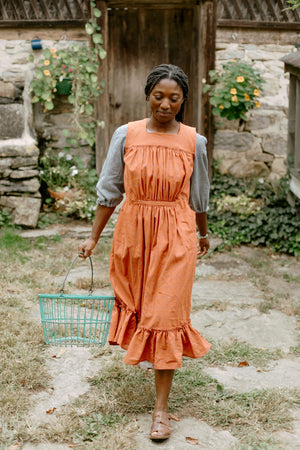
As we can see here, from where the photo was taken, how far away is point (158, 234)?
2.53 m

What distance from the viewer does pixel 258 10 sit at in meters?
6.31

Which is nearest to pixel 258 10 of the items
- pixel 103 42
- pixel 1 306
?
pixel 103 42

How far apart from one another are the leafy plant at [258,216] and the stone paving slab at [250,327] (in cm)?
166

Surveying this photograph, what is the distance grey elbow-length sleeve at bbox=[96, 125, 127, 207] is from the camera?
263 centimetres

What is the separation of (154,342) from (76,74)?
14.3 feet

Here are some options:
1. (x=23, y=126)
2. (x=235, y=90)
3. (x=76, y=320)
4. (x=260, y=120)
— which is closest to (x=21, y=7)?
(x=23, y=126)

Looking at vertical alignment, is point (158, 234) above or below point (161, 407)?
above

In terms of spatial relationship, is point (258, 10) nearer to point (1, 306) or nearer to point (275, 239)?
point (275, 239)

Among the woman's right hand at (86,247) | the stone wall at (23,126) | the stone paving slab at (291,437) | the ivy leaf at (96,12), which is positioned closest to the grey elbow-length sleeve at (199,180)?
the woman's right hand at (86,247)

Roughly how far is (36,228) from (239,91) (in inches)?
107

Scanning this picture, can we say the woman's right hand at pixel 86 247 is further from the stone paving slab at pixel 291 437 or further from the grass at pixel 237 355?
the stone paving slab at pixel 291 437

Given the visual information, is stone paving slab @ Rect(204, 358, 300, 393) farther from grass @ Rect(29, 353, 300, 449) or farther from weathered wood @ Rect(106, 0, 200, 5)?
weathered wood @ Rect(106, 0, 200, 5)

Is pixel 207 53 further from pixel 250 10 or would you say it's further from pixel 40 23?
pixel 40 23

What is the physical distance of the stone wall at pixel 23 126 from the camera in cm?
600
